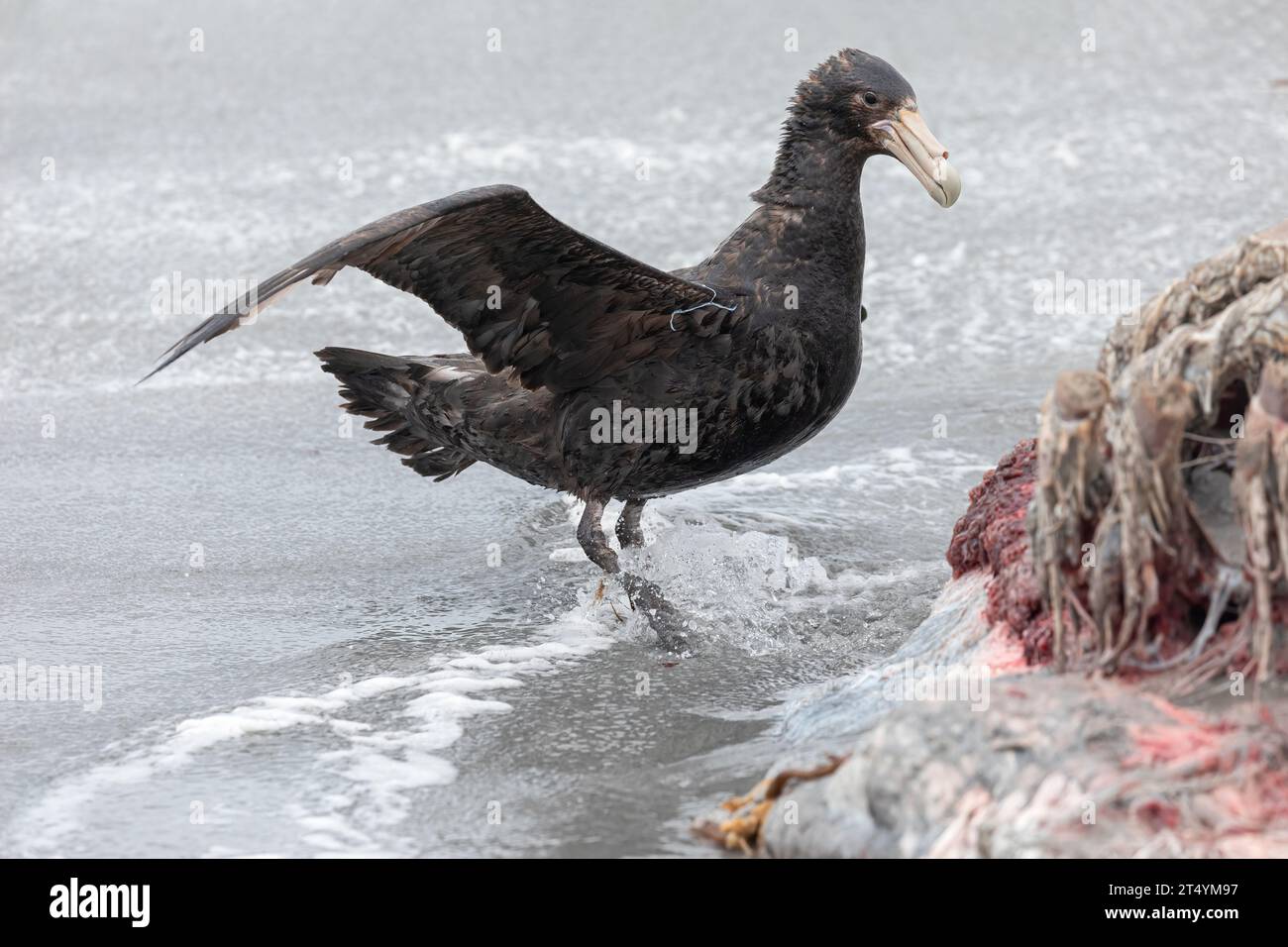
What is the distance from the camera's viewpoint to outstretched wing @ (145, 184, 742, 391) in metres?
4.52

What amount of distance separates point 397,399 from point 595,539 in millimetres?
833

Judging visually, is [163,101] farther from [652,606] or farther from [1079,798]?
→ [1079,798]

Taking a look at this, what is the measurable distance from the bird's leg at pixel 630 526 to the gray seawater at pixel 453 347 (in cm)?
15

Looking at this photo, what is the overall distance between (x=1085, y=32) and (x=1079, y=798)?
330 inches

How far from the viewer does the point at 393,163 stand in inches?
350

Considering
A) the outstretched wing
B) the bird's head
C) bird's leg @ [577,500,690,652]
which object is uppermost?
the bird's head

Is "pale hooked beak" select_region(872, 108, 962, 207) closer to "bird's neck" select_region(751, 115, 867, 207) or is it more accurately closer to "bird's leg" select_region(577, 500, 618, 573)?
"bird's neck" select_region(751, 115, 867, 207)

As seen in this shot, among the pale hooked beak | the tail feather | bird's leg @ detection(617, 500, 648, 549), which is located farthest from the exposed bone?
the tail feather

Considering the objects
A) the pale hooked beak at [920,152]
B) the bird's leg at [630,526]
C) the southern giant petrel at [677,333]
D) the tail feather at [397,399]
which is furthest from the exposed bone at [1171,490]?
the tail feather at [397,399]

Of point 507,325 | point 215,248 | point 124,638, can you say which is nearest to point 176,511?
point 124,638

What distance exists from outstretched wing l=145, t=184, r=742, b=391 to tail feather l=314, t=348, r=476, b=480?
1.27 ft

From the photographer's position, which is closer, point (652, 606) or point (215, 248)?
point (652, 606)

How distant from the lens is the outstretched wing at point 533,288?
4.52 metres

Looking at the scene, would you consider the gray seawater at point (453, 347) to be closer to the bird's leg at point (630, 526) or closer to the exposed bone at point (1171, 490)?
the bird's leg at point (630, 526)
